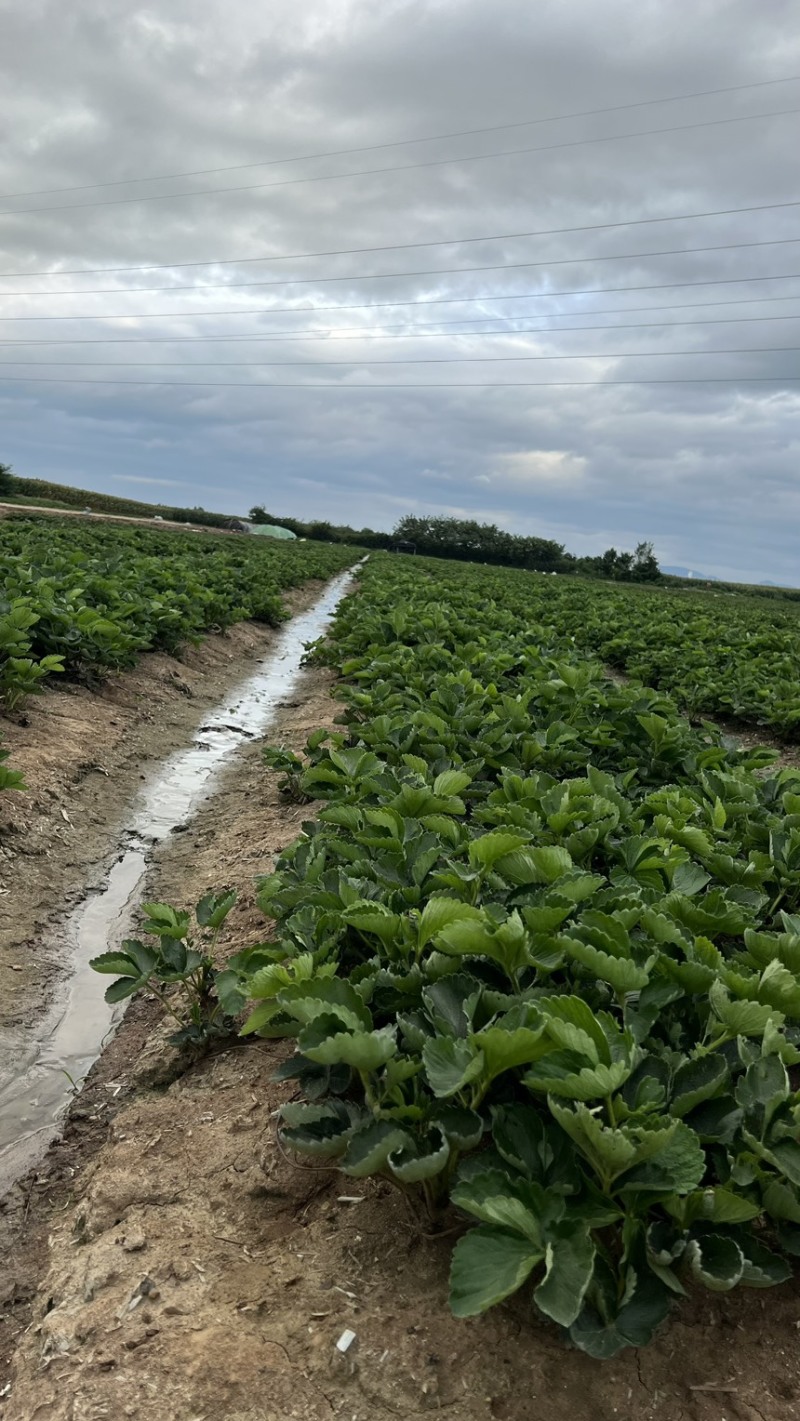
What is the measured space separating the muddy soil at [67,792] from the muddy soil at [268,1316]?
1.38m

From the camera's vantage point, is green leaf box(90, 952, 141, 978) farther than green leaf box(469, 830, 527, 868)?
Yes

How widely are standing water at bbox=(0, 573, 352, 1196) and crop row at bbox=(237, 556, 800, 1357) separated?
1002mm

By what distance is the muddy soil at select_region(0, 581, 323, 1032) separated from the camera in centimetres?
402

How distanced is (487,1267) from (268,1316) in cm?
61

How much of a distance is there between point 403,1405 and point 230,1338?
1.31 feet

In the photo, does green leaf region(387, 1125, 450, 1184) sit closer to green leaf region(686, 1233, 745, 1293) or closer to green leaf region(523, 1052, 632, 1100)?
green leaf region(523, 1052, 632, 1100)

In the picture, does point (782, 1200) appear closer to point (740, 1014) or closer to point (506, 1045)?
point (740, 1014)

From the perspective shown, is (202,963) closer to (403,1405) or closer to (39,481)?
(403,1405)

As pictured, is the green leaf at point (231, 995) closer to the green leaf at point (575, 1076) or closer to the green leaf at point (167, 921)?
the green leaf at point (167, 921)

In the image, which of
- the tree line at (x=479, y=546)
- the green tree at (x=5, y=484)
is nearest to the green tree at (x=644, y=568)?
the tree line at (x=479, y=546)

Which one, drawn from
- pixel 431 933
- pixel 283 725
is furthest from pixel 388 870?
pixel 283 725

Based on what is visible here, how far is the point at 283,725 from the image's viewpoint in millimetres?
8922

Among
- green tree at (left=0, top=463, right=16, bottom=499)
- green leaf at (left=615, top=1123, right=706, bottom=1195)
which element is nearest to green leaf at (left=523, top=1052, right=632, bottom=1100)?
green leaf at (left=615, top=1123, right=706, bottom=1195)

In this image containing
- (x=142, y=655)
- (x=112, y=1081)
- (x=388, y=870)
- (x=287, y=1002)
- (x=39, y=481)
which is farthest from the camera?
(x=39, y=481)
